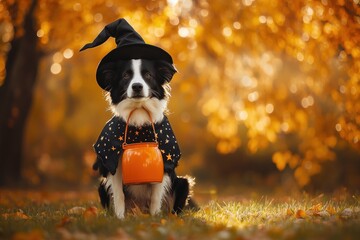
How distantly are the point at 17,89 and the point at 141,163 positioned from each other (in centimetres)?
628

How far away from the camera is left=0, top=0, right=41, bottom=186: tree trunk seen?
1008cm

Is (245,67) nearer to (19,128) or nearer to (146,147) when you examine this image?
(19,128)

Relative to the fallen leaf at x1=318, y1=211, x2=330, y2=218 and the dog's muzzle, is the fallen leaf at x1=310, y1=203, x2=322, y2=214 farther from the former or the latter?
the dog's muzzle

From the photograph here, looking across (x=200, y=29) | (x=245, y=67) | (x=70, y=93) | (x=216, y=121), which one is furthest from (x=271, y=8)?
(x=70, y=93)

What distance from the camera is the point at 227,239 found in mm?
3482

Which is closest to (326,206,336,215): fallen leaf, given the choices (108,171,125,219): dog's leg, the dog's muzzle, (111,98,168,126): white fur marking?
(111,98,168,126): white fur marking

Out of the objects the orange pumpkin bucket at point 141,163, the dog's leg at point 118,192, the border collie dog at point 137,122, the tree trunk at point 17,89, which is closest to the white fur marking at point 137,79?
the border collie dog at point 137,122

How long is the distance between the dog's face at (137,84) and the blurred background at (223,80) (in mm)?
1181

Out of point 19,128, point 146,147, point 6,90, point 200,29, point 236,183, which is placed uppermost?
point 200,29

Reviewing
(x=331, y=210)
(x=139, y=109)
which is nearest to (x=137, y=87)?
(x=139, y=109)

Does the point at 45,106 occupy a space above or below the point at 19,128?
above

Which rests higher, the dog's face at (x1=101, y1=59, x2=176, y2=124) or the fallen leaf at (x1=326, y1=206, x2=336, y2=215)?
the dog's face at (x1=101, y1=59, x2=176, y2=124)

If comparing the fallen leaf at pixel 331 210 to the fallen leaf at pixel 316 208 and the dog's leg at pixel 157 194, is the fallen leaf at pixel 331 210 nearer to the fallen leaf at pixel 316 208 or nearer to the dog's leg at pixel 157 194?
the fallen leaf at pixel 316 208

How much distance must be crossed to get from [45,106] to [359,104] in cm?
982
